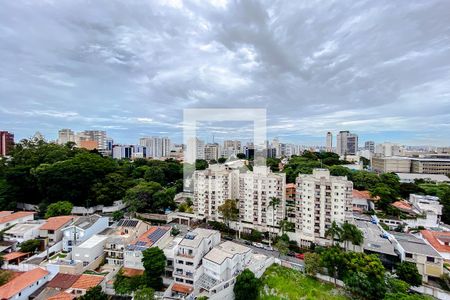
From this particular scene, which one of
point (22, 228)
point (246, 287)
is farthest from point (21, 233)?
point (246, 287)

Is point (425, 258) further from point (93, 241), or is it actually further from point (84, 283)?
point (93, 241)

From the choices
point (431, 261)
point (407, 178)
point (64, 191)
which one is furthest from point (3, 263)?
point (407, 178)

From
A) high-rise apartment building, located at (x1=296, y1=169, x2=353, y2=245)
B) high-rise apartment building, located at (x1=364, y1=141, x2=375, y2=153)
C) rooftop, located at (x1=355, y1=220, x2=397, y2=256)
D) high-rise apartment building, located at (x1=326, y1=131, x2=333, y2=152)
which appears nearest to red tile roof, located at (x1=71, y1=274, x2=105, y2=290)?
high-rise apartment building, located at (x1=296, y1=169, x2=353, y2=245)

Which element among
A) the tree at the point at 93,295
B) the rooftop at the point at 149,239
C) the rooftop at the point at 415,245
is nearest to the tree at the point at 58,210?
the rooftop at the point at 149,239

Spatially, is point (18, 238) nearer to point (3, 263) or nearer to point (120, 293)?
point (3, 263)

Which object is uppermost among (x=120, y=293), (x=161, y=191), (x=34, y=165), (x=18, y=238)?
(x=34, y=165)
